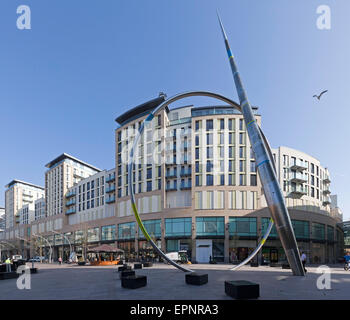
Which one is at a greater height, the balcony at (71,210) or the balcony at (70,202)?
the balcony at (70,202)

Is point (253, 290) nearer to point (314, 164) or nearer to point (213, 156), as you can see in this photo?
point (213, 156)

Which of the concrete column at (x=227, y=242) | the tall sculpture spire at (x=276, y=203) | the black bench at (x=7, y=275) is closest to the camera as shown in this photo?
the tall sculpture spire at (x=276, y=203)

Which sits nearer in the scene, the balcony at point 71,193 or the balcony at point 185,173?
the balcony at point 185,173

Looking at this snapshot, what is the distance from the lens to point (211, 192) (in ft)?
172

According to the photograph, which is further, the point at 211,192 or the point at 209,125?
the point at 209,125

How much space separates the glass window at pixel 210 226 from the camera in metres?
51.0

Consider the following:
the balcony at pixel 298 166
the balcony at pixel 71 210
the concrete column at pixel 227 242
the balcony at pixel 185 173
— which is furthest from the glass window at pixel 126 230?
the balcony at pixel 298 166

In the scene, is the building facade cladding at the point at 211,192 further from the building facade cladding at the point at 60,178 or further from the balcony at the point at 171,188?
the building facade cladding at the point at 60,178

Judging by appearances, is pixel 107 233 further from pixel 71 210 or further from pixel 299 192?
pixel 299 192

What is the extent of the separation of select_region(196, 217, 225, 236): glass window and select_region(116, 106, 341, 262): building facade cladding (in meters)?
0.17

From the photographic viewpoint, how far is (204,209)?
51969 millimetres

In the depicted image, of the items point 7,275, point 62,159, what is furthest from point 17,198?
point 7,275

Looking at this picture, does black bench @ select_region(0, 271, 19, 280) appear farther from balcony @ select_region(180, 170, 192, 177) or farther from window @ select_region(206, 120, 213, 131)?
window @ select_region(206, 120, 213, 131)

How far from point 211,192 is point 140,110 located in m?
24.7
